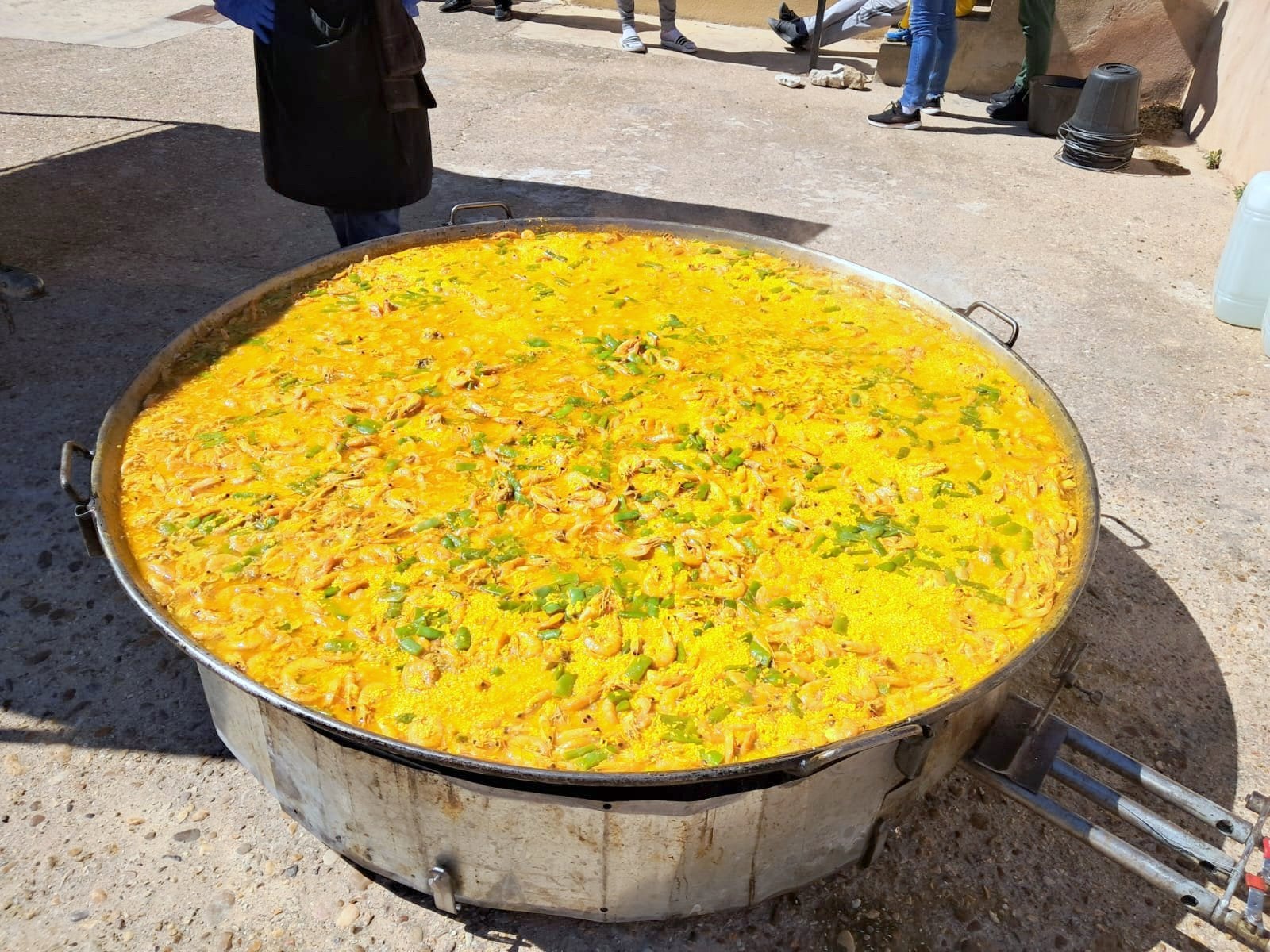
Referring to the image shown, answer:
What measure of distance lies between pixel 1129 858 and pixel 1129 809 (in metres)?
0.14

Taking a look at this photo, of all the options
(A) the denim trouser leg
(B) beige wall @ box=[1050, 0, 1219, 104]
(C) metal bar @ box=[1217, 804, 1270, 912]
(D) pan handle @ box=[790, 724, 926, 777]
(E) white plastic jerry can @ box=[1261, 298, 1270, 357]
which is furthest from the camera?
(A) the denim trouser leg

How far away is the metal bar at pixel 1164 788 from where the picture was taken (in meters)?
2.63

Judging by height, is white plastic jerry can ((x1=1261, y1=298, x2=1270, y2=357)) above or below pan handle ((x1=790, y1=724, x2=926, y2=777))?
below

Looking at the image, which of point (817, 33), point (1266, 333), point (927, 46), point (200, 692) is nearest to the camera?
point (200, 692)

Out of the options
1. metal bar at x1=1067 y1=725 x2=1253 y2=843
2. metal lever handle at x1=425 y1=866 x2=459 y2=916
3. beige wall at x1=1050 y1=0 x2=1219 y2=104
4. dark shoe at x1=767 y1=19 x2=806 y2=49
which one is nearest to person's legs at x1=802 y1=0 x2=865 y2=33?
dark shoe at x1=767 y1=19 x2=806 y2=49

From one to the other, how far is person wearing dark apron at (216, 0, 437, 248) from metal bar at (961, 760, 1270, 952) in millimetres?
4263

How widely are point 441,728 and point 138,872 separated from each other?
1.51m

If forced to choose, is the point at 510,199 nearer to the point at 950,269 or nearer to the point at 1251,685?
the point at 950,269

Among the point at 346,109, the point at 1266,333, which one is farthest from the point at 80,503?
the point at 1266,333

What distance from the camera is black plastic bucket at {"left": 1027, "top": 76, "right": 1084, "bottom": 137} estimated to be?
1021cm

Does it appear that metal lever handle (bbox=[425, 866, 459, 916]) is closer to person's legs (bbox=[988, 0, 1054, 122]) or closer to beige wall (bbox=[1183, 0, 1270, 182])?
beige wall (bbox=[1183, 0, 1270, 182])

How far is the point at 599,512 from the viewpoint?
3107 mm

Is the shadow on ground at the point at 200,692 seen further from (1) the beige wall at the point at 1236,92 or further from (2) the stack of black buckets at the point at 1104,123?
(1) the beige wall at the point at 1236,92

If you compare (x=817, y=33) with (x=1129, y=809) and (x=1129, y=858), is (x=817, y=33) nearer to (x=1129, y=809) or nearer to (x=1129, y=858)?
(x=1129, y=809)
